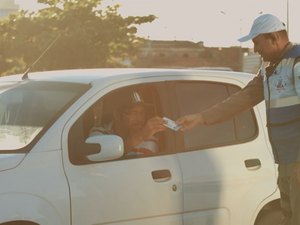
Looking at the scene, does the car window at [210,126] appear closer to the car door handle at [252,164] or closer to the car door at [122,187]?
the car door handle at [252,164]

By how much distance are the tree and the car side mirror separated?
3785cm

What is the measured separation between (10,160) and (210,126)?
1.63 metres

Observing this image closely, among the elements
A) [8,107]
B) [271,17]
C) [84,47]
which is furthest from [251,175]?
[84,47]

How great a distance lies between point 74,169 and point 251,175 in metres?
1.43

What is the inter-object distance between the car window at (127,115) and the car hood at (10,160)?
54 centimetres

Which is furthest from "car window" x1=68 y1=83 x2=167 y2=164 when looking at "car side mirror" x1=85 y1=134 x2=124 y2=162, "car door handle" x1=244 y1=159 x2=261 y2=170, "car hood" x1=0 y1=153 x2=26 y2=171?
"car door handle" x1=244 y1=159 x2=261 y2=170

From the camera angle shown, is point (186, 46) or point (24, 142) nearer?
point (24, 142)

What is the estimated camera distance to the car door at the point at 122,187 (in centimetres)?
430

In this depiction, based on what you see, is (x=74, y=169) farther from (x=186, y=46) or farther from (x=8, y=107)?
(x=186, y=46)

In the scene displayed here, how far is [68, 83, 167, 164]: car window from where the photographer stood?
4680 mm

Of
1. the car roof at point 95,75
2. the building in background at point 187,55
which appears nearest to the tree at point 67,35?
the car roof at point 95,75

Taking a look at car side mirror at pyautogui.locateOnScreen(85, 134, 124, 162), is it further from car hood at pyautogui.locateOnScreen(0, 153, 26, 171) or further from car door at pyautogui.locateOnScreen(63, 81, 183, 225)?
car hood at pyautogui.locateOnScreen(0, 153, 26, 171)

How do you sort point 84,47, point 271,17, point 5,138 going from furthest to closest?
1. point 84,47
2. point 5,138
3. point 271,17

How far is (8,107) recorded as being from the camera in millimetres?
4871
